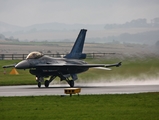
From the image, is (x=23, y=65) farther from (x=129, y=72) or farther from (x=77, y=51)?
(x=129, y=72)

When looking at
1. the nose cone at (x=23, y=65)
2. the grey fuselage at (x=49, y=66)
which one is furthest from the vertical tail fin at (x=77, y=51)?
the nose cone at (x=23, y=65)

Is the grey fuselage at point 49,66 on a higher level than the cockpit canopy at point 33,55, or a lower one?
lower

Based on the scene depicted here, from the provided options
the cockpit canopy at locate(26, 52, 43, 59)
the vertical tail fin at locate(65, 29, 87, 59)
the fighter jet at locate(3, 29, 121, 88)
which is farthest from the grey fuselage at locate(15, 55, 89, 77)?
the vertical tail fin at locate(65, 29, 87, 59)

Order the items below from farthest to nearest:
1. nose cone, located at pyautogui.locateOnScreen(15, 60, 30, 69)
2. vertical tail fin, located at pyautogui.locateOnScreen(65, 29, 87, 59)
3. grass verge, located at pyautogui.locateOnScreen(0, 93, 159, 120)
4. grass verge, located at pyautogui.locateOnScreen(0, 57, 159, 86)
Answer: grass verge, located at pyautogui.locateOnScreen(0, 57, 159, 86), vertical tail fin, located at pyautogui.locateOnScreen(65, 29, 87, 59), nose cone, located at pyautogui.locateOnScreen(15, 60, 30, 69), grass verge, located at pyautogui.locateOnScreen(0, 93, 159, 120)

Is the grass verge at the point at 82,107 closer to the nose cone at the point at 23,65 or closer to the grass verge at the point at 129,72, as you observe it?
the nose cone at the point at 23,65

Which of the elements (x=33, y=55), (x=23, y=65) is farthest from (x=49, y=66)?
(x=23, y=65)

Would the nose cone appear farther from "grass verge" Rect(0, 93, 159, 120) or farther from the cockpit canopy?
"grass verge" Rect(0, 93, 159, 120)

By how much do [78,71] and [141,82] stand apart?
5.55 meters

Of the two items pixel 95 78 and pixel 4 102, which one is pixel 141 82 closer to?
pixel 95 78

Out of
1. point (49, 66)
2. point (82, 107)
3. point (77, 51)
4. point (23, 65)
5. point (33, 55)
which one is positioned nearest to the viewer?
point (82, 107)

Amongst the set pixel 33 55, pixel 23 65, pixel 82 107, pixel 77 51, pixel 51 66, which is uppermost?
pixel 77 51

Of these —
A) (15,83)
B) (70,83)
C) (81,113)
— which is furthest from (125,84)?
(81,113)

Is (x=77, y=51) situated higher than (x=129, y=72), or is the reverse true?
(x=77, y=51)

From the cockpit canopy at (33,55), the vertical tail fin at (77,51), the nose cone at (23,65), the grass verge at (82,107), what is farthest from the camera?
the vertical tail fin at (77,51)
